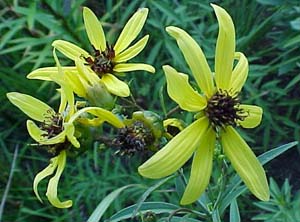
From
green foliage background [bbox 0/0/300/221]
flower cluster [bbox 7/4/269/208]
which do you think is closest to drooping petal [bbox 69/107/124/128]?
flower cluster [bbox 7/4/269/208]

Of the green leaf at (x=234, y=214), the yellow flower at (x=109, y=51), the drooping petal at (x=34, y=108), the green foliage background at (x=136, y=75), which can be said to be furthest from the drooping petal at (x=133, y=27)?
the green foliage background at (x=136, y=75)

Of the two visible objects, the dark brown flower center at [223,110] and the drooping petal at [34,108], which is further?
the drooping petal at [34,108]

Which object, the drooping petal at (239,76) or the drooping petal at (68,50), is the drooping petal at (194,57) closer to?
the drooping petal at (239,76)

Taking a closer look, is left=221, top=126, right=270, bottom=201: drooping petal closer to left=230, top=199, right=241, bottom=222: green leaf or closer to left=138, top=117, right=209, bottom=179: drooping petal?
left=138, top=117, right=209, bottom=179: drooping petal

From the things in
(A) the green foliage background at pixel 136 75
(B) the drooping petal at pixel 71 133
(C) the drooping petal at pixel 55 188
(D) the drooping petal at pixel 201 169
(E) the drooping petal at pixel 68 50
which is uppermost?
(E) the drooping petal at pixel 68 50

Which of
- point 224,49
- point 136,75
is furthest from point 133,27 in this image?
point 136,75

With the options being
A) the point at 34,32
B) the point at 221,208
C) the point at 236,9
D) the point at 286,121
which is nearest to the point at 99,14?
the point at 34,32

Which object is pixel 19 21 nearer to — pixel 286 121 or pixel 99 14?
pixel 99 14

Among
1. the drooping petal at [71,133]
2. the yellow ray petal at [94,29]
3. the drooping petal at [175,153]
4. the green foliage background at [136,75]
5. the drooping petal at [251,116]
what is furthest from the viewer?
the green foliage background at [136,75]
